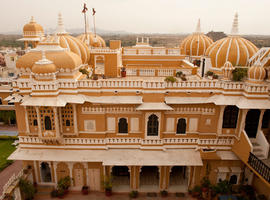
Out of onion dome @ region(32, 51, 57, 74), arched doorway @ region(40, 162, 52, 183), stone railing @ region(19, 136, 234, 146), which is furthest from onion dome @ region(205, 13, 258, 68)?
arched doorway @ region(40, 162, 52, 183)

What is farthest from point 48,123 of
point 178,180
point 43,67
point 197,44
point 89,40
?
point 197,44

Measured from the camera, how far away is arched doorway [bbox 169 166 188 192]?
13094 millimetres

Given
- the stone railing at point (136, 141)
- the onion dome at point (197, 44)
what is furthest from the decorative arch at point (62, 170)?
the onion dome at point (197, 44)

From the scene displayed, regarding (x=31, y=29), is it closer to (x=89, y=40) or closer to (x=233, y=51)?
(x=89, y=40)

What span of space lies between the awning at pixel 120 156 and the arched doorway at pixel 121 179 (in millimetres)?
2353

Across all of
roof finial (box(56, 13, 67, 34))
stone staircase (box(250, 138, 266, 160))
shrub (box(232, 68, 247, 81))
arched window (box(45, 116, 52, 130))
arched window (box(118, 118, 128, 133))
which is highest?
roof finial (box(56, 13, 67, 34))

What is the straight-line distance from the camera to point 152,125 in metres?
12.4

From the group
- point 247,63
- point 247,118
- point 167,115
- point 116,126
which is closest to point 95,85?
point 116,126

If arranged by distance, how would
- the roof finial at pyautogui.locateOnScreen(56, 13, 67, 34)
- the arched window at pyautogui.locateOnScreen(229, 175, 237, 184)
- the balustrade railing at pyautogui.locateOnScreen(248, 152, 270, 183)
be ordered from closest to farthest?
the balustrade railing at pyautogui.locateOnScreen(248, 152, 270, 183) → the arched window at pyautogui.locateOnScreen(229, 175, 237, 184) → the roof finial at pyautogui.locateOnScreen(56, 13, 67, 34)

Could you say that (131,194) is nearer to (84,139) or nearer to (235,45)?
(84,139)

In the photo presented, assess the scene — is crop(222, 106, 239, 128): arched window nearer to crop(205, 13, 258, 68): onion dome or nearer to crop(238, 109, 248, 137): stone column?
crop(238, 109, 248, 137): stone column

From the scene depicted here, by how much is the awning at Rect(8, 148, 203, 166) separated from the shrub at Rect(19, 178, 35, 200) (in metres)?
1.29

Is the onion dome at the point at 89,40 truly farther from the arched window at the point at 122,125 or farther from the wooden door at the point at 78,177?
the wooden door at the point at 78,177

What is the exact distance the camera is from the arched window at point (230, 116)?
12148 millimetres
